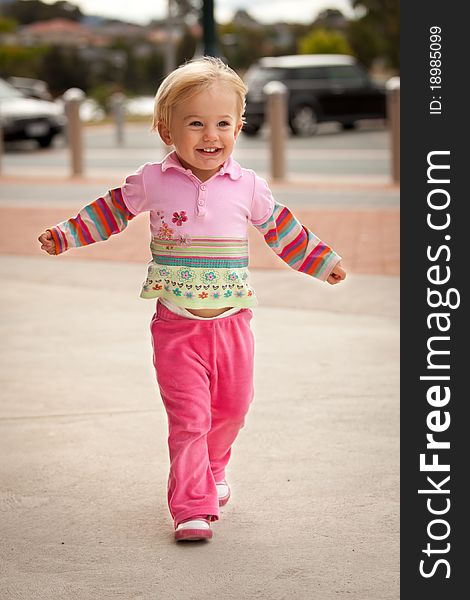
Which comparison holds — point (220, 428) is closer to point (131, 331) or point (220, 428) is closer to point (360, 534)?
point (360, 534)

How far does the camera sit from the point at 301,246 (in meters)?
3.85

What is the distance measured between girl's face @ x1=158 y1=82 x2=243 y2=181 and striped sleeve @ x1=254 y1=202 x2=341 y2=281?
0.96 ft

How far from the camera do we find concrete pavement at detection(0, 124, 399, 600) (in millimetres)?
3375

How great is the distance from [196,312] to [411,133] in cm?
98

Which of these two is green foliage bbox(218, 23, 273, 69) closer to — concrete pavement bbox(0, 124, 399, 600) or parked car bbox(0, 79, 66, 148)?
parked car bbox(0, 79, 66, 148)

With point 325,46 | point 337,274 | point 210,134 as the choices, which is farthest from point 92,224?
point 325,46

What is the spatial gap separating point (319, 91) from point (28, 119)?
20.5 feet

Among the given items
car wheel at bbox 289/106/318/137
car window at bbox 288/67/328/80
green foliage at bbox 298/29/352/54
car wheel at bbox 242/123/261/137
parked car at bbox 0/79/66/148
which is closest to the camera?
parked car at bbox 0/79/66/148

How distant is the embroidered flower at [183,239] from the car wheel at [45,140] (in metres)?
20.8

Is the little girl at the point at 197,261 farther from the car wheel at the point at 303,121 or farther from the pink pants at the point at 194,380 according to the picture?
the car wheel at the point at 303,121

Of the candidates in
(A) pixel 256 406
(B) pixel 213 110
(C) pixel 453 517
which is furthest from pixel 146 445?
(C) pixel 453 517

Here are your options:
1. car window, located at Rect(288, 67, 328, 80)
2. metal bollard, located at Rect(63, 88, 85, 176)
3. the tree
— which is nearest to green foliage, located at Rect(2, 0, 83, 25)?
the tree

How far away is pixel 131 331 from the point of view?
6605mm

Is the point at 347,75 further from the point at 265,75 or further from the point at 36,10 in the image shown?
the point at 36,10
